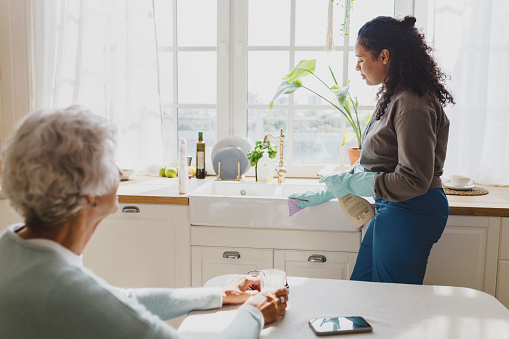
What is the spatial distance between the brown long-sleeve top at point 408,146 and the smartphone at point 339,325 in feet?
2.12

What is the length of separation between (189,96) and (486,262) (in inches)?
75.3

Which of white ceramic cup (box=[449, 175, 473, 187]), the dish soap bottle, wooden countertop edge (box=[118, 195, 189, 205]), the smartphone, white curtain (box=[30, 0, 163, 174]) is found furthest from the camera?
white curtain (box=[30, 0, 163, 174])

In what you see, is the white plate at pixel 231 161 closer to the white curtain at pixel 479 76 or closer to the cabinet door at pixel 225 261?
the cabinet door at pixel 225 261

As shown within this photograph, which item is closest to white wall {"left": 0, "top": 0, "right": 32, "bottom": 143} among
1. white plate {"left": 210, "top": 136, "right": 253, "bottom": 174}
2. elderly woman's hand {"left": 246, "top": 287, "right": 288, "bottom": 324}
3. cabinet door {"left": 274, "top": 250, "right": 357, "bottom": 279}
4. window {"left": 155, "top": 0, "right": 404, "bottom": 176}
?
window {"left": 155, "top": 0, "right": 404, "bottom": 176}

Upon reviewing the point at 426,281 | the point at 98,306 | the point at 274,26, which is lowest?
the point at 426,281

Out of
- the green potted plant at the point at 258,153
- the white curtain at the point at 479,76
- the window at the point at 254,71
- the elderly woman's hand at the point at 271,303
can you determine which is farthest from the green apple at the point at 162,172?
the elderly woman's hand at the point at 271,303

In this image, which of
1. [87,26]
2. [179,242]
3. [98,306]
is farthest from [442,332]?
[87,26]

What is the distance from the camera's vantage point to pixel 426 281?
2273mm

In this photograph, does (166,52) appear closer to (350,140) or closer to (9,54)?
(9,54)

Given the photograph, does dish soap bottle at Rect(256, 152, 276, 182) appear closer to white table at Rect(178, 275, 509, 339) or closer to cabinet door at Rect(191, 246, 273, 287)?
cabinet door at Rect(191, 246, 273, 287)

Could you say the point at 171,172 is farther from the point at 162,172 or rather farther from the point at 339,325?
the point at 339,325

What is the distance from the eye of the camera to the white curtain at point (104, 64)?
2951 millimetres

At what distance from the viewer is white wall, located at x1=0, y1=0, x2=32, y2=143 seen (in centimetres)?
299

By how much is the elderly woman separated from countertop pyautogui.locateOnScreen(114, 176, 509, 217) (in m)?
1.38
